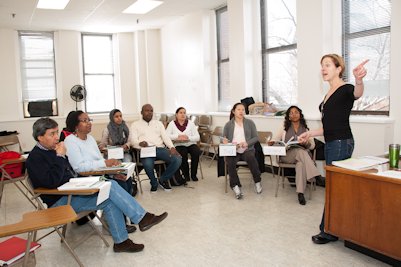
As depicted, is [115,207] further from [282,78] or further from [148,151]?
[282,78]

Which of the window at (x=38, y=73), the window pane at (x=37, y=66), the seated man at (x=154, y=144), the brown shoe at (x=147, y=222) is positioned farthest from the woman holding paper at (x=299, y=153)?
the window pane at (x=37, y=66)

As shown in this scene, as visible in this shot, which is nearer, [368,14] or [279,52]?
[368,14]

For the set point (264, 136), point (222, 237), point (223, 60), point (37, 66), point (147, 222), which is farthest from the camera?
point (37, 66)

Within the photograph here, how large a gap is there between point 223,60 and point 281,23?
73.0 inches

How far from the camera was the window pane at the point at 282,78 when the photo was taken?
6137 mm

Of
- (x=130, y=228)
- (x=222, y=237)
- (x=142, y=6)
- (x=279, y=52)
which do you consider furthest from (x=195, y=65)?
(x=222, y=237)

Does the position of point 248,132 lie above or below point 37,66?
below

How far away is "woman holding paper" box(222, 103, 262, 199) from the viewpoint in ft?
15.2

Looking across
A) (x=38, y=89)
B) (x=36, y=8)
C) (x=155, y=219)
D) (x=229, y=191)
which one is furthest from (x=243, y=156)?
(x=38, y=89)

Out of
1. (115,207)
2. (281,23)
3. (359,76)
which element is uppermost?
(281,23)

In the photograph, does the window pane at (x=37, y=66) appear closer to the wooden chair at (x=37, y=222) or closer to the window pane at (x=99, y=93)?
the window pane at (x=99, y=93)

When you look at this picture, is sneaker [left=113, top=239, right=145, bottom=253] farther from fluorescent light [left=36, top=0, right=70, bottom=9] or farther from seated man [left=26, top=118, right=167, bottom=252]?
fluorescent light [left=36, top=0, right=70, bottom=9]

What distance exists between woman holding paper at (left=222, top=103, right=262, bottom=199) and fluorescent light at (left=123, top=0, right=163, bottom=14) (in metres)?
3.39

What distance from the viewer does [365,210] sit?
261 cm
